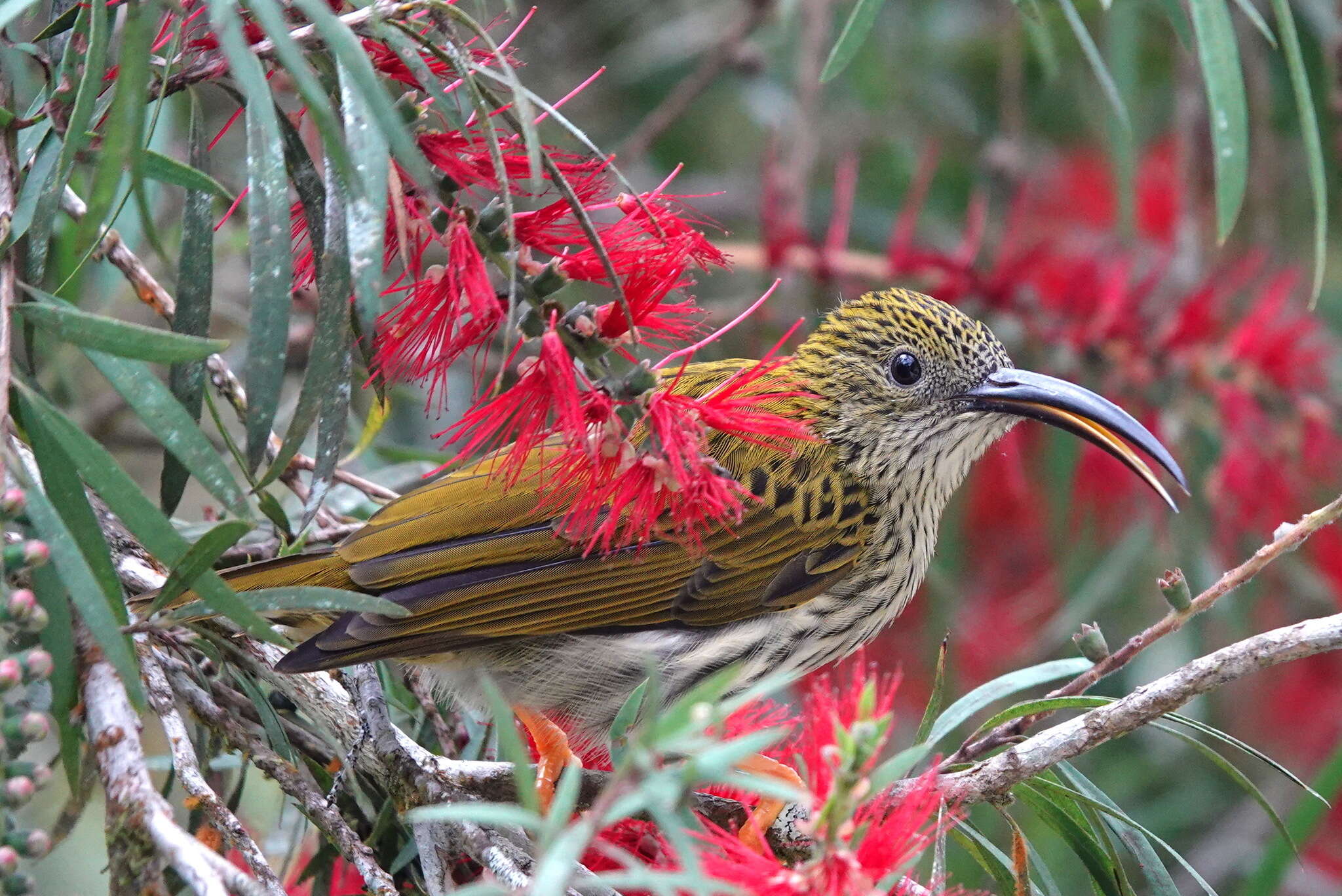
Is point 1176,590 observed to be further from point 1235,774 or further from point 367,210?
point 367,210

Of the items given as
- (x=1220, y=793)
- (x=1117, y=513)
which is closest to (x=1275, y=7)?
(x=1117, y=513)

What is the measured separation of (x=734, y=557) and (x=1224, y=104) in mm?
1264

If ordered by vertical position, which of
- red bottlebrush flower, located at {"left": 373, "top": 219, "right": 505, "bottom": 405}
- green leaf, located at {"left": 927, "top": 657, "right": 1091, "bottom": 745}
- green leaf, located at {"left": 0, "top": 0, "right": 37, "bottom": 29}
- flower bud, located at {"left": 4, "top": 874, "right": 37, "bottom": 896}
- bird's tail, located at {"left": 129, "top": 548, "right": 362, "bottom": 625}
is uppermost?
green leaf, located at {"left": 0, "top": 0, "right": 37, "bottom": 29}

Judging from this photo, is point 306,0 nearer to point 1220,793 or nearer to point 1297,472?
point 1297,472

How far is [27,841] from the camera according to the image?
4.08 ft

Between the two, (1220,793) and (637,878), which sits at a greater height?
(637,878)

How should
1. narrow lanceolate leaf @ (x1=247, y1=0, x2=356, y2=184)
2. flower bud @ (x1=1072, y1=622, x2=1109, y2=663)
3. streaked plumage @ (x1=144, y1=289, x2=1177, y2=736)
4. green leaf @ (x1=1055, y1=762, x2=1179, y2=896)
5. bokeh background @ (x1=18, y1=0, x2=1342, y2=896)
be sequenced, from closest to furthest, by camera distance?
narrow lanceolate leaf @ (x1=247, y1=0, x2=356, y2=184)
flower bud @ (x1=1072, y1=622, x2=1109, y2=663)
green leaf @ (x1=1055, y1=762, x2=1179, y2=896)
streaked plumage @ (x1=144, y1=289, x2=1177, y2=736)
bokeh background @ (x1=18, y1=0, x2=1342, y2=896)

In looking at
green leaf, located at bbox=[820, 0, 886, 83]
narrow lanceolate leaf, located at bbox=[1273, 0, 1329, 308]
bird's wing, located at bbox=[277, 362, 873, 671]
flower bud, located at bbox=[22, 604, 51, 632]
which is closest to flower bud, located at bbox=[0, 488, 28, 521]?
flower bud, located at bbox=[22, 604, 51, 632]

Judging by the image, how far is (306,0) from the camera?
4.01 ft

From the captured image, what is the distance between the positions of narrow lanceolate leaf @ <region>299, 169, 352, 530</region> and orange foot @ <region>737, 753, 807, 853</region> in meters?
0.65

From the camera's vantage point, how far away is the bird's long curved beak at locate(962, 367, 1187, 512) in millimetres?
2160

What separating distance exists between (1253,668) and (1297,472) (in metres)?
2.21

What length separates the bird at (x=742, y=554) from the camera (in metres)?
2.24

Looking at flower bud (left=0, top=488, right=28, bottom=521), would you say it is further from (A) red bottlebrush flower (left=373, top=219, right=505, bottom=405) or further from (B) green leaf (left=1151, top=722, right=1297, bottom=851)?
(B) green leaf (left=1151, top=722, right=1297, bottom=851)
